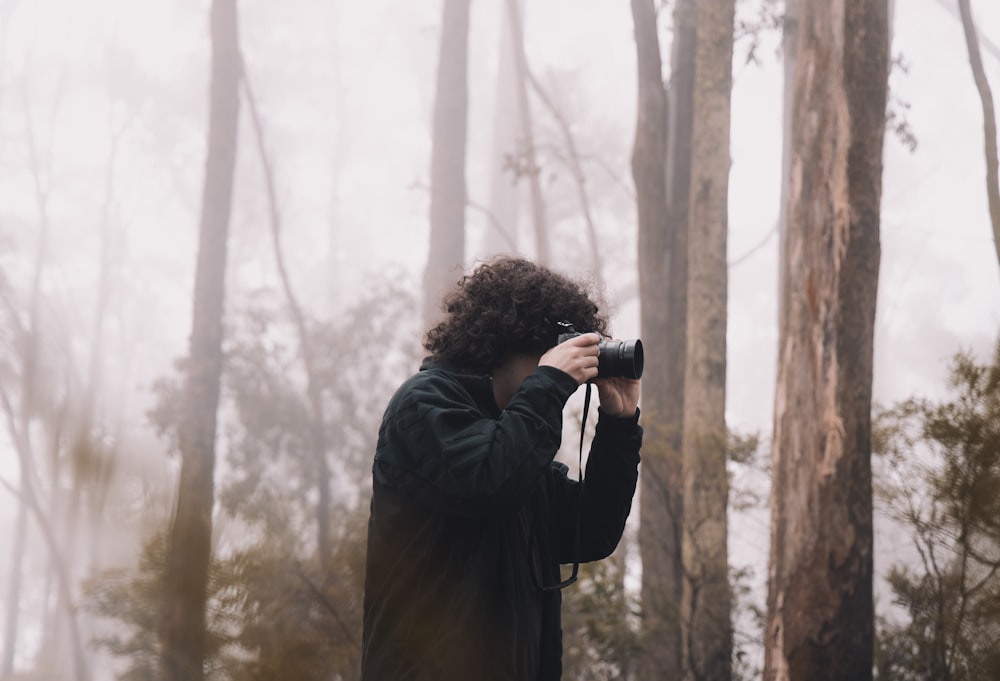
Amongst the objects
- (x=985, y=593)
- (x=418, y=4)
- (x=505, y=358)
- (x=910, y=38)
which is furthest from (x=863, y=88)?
(x=910, y=38)

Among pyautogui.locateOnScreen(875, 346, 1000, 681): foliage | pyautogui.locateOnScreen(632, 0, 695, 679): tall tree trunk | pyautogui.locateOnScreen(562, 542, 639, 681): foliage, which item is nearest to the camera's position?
pyautogui.locateOnScreen(875, 346, 1000, 681): foliage

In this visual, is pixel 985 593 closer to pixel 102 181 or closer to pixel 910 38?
pixel 102 181

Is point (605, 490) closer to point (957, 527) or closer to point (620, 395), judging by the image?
point (620, 395)

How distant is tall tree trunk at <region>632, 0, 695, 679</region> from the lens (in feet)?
21.2

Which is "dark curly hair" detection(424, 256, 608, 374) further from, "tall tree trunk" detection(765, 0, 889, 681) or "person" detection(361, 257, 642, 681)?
"tall tree trunk" detection(765, 0, 889, 681)

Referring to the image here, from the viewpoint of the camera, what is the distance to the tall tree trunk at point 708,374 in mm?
5844

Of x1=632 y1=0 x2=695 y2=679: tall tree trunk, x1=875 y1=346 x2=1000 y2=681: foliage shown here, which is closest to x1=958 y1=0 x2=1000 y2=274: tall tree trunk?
x1=632 y1=0 x2=695 y2=679: tall tree trunk

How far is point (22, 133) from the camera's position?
24266 mm

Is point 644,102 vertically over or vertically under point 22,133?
under

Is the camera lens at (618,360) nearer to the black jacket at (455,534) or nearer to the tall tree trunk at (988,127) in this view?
the black jacket at (455,534)

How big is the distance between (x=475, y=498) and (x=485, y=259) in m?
0.68

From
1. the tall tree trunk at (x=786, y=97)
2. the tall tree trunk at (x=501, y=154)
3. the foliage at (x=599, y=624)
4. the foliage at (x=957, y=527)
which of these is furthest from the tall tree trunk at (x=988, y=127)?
the tall tree trunk at (x=501, y=154)

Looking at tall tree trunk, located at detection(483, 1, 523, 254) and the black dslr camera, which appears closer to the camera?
the black dslr camera

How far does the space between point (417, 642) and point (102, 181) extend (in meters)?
26.9
